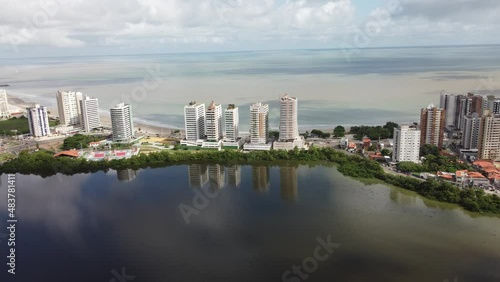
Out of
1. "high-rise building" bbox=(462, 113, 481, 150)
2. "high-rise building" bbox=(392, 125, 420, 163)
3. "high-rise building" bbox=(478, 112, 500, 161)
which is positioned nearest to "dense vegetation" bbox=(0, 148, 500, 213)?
"high-rise building" bbox=(392, 125, 420, 163)

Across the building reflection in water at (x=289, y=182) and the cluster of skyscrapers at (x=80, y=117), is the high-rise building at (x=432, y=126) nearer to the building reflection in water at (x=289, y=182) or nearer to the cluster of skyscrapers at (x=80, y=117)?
the building reflection in water at (x=289, y=182)

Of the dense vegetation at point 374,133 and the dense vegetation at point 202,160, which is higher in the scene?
the dense vegetation at point 374,133

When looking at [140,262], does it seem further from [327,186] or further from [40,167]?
[40,167]

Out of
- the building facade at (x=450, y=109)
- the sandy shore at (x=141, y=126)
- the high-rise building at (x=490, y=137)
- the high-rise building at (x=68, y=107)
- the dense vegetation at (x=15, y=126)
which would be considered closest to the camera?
the high-rise building at (x=490, y=137)

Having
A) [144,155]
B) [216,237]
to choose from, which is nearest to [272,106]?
[144,155]

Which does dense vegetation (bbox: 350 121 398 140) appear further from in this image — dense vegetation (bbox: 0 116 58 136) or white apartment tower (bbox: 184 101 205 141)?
dense vegetation (bbox: 0 116 58 136)

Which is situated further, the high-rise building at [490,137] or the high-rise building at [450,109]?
the high-rise building at [450,109]

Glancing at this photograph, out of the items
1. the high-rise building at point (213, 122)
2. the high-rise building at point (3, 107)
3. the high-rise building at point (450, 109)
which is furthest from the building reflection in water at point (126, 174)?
the high-rise building at point (3, 107)
